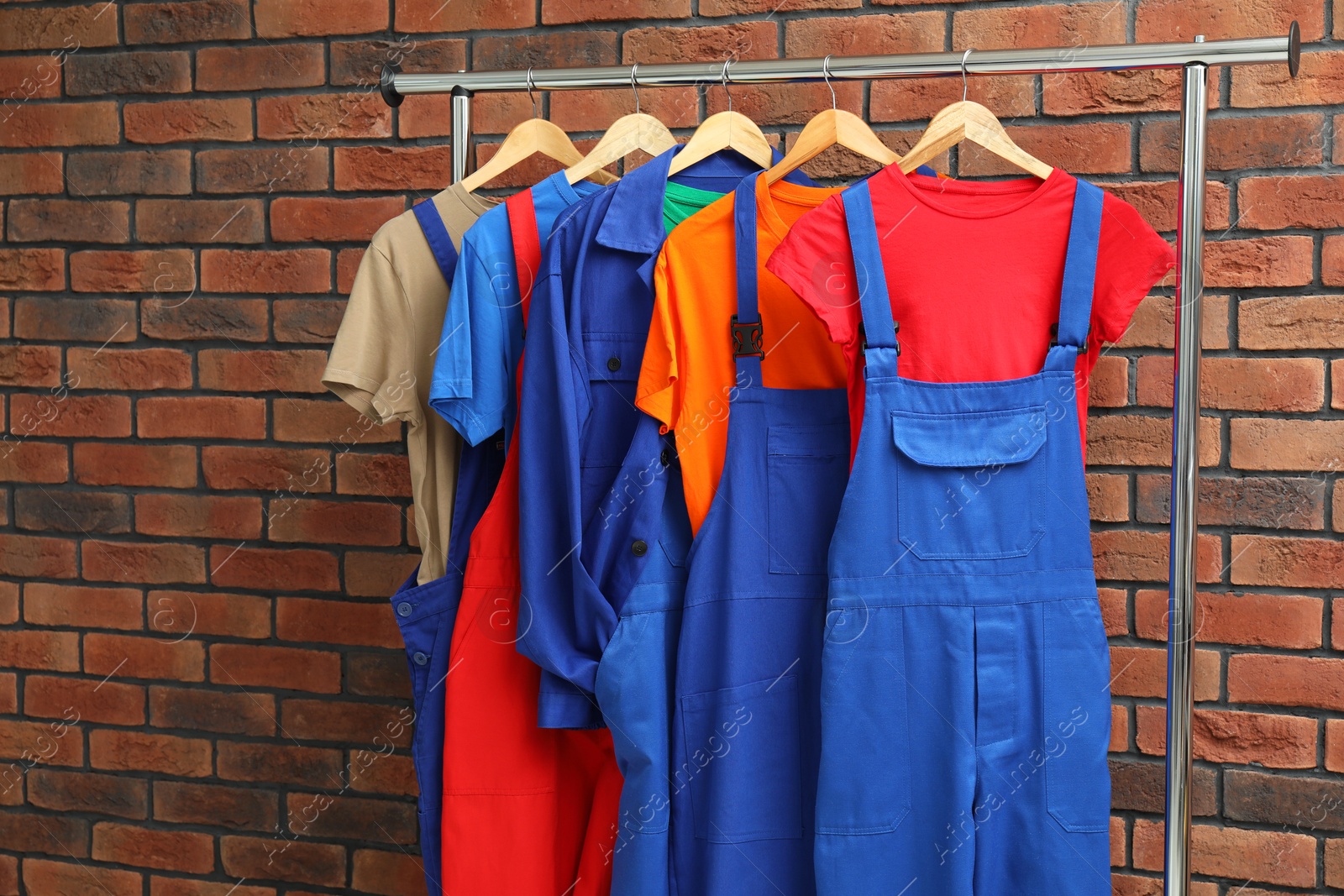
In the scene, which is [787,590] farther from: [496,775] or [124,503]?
[124,503]

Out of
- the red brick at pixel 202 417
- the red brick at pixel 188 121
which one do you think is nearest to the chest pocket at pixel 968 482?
the red brick at pixel 202 417

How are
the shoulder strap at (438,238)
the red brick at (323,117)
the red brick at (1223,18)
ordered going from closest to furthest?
the shoulder strap at (438,238)
the red brick at (1223,18)
the red brick at (323,117)

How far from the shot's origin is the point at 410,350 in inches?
50.0

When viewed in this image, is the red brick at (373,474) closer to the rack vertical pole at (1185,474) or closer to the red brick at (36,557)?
the red brick at (36,557)

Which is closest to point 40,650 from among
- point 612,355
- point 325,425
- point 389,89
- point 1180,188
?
point 325,425

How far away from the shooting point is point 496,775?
1.23m

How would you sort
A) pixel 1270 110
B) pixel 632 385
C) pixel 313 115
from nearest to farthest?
pixel 632 385 → pixel 1270 110 → pixel 313 115

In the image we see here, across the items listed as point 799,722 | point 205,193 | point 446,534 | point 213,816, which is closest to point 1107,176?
point 799,722

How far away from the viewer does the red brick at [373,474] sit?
183cm

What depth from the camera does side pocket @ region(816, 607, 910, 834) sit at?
1069mm

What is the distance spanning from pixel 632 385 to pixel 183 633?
1204mm

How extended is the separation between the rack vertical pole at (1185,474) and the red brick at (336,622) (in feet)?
4.05

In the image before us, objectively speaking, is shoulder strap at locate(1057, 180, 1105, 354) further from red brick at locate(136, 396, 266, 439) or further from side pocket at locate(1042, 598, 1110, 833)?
red brick at locate(136, 396, 266, 439)

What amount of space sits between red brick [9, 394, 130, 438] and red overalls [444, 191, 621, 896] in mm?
1067
